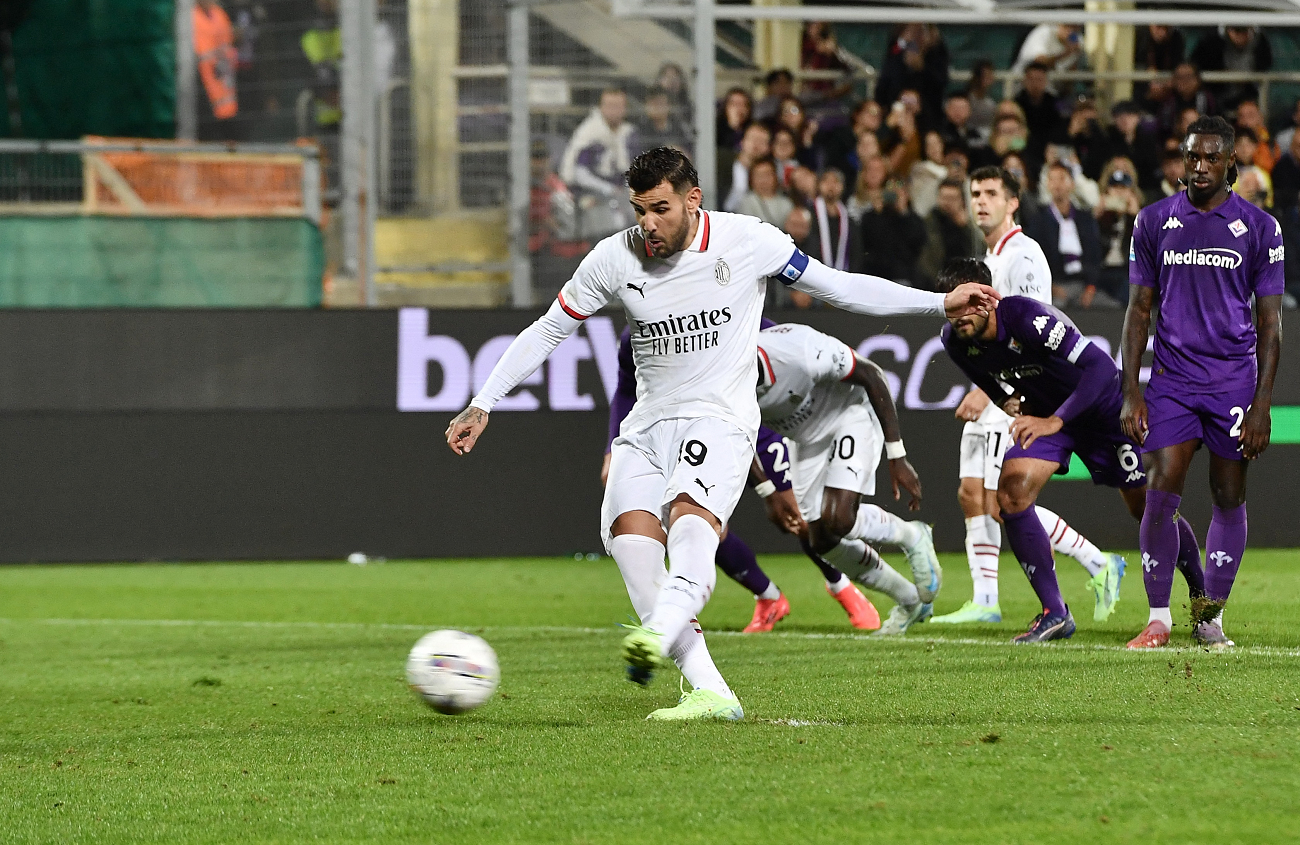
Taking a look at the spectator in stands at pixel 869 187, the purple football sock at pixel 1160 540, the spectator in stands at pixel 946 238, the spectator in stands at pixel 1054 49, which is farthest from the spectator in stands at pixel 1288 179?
the purple football sock at pixel 1160 540

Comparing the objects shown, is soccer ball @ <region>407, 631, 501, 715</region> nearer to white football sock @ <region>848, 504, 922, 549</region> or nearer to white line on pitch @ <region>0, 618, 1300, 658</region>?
white line on pitch @ <region>0, 618, 1300, 658</region>

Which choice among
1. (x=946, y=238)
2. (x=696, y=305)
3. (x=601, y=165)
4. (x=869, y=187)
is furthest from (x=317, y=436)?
(x=696, y=305)

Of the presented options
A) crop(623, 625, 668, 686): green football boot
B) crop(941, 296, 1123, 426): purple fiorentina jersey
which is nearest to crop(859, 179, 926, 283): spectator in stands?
crop(941, 296, 1123, 426): purple fiorentina jersey

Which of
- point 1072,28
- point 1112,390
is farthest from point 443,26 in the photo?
point 1112,390

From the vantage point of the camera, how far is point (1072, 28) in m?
17.2

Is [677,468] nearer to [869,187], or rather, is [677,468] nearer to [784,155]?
[784,155]

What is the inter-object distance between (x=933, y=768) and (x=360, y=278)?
11.0 meters

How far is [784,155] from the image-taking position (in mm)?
15016

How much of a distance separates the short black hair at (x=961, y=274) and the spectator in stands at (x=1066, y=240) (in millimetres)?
7048

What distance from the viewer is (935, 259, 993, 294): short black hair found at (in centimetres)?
749

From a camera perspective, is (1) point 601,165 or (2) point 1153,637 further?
(1) point 601,165

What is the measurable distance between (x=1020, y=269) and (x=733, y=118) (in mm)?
6892

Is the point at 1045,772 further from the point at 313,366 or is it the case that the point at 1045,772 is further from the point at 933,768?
the point at 313,366

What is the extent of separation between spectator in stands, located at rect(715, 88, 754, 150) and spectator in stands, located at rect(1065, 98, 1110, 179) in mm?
3004
